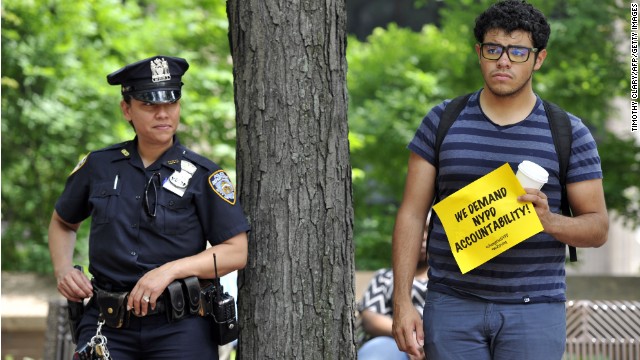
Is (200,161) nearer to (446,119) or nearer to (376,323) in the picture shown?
(446,119)

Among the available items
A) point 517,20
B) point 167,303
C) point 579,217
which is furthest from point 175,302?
point 517,20

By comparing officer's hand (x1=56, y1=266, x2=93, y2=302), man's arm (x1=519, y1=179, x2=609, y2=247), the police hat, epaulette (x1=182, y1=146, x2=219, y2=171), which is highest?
the police hat

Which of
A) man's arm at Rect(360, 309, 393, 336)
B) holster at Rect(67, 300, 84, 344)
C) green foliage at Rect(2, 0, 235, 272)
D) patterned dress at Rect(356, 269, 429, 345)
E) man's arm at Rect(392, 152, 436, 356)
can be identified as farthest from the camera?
green foliage at Rect(2, 0, 235, 272)

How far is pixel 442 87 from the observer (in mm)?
10039

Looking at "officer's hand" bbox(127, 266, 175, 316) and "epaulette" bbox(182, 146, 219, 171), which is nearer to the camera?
"officer's hand" bbox(127, 266, 175, 316)

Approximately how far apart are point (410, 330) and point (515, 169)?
26.7 inches

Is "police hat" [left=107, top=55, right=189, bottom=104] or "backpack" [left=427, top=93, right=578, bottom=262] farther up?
"police hat" [left=107, top=55, right=189, bottom=104]

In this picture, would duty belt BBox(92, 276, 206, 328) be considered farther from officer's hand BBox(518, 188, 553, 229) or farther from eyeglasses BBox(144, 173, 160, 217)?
officer's hand BBox(518, 188, 553, 229)

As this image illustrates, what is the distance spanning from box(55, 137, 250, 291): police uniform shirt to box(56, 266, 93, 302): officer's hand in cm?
6

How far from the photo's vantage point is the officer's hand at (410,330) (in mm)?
3686

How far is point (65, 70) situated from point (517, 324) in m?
6.45

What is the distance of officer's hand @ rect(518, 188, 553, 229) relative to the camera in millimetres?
3512

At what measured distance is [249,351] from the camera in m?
4.11

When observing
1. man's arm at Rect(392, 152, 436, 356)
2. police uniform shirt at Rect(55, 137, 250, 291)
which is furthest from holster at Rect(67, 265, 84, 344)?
man's arm at Rect(392, 152, 436, 356)
